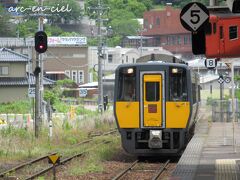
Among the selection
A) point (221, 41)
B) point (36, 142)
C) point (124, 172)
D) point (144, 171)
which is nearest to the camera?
point (221, 41)

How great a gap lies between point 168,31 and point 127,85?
70243mm

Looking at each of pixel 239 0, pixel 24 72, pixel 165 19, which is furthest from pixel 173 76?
pixel 165 19

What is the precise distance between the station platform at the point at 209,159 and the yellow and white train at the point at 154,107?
731mm

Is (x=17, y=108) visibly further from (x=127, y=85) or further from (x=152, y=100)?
(x=152, y=100)

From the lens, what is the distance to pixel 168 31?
90.7m

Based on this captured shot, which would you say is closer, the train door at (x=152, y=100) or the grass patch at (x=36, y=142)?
the train door at (x=152, y=100)

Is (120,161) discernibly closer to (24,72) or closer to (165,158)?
(165,158)

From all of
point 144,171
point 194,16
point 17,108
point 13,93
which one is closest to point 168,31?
point 13,93

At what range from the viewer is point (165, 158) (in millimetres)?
22328

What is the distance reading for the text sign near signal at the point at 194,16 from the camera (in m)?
13.5

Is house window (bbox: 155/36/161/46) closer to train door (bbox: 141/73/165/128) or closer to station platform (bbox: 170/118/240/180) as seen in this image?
station platform (bbox: 170/118/240/180)

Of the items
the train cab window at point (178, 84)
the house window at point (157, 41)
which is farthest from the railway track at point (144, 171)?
the house window at point (157, 41)

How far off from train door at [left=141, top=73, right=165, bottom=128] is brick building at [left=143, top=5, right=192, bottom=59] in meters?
64.4

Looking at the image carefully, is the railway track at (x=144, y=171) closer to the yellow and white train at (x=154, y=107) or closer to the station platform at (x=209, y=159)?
the station platform at (x=209, y=159)
